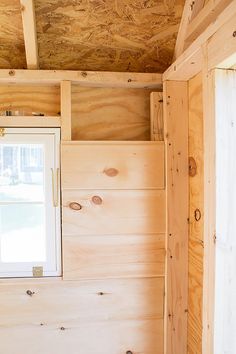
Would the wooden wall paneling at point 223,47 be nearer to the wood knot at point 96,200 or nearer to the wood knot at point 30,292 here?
the wood knot at point 96,200

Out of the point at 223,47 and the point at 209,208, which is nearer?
the point at 223,47

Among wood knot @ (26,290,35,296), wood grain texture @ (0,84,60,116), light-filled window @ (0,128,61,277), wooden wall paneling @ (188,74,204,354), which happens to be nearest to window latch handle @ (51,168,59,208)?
light-filled window @ (0,128,61,277)

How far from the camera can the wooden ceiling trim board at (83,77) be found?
1.70 metres

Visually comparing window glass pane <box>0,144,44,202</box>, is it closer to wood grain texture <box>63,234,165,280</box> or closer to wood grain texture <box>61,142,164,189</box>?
wood grain texture <box>61,142,164,189</box>

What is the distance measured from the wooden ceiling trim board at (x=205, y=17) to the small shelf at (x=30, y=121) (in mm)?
809

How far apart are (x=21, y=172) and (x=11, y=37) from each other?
2.39 ft

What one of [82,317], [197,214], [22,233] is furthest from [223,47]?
[82,317]

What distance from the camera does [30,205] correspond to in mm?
1812

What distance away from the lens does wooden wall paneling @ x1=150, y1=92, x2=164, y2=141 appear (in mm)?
1802

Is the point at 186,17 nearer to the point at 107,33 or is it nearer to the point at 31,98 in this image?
the point at 107,33

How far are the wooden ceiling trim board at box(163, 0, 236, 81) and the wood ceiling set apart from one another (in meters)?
0.21

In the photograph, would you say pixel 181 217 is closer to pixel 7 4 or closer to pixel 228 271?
pixel 228 271

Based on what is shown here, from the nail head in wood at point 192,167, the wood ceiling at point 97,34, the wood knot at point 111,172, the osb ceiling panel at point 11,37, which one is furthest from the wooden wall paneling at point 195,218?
the osb ceiling panel at point 11,37

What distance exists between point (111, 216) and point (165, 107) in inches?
26.7
